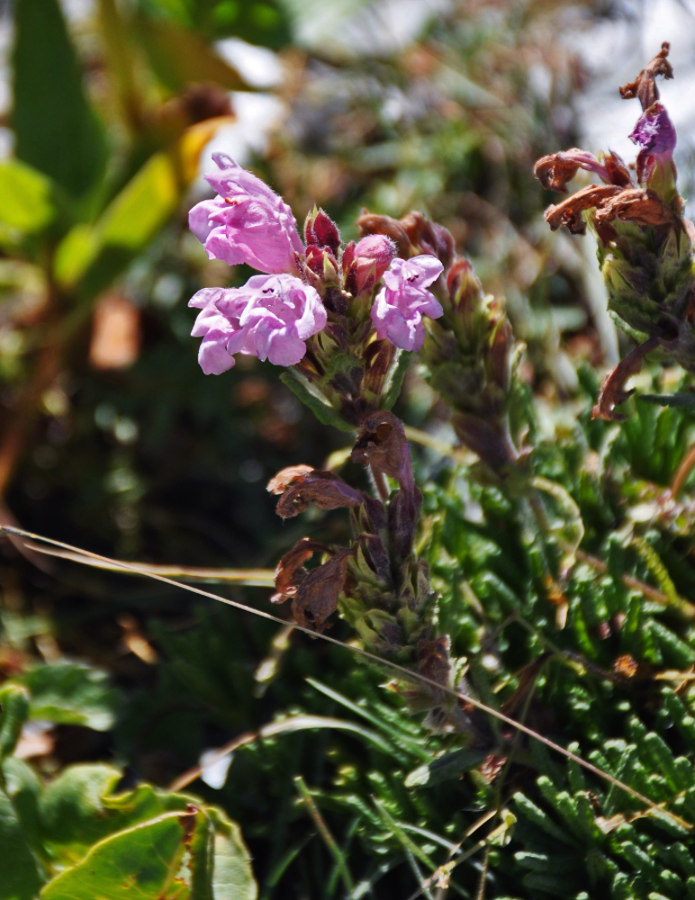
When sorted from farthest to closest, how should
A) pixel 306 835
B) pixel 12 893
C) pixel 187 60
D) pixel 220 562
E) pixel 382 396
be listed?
1. pixel 187 60
2. pixel 220 562
3. pixel 306 835
4. pixel 12 893
5. pixel 382 396

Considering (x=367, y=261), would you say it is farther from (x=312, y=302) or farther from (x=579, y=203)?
(x=579, y=203)

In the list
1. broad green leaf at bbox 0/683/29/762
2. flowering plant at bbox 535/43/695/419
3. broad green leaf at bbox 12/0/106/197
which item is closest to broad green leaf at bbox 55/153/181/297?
broad green leaf at bbox 12/0/106/197

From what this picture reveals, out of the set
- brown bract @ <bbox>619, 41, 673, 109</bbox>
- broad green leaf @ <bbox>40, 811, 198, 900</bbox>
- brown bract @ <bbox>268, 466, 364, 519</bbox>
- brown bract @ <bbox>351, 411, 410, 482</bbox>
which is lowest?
broad green leaf @ <bbox>40, 811, 198, 900</bbox>

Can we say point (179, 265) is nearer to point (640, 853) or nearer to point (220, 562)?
point (220, 562)

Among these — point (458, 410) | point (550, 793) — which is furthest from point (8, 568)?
point (550, 793)

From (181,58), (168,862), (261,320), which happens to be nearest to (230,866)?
(168,862)

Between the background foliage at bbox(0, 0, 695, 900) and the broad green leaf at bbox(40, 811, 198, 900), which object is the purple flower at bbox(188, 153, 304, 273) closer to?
the background foliage at bbox(0, 0, 695, 900)
